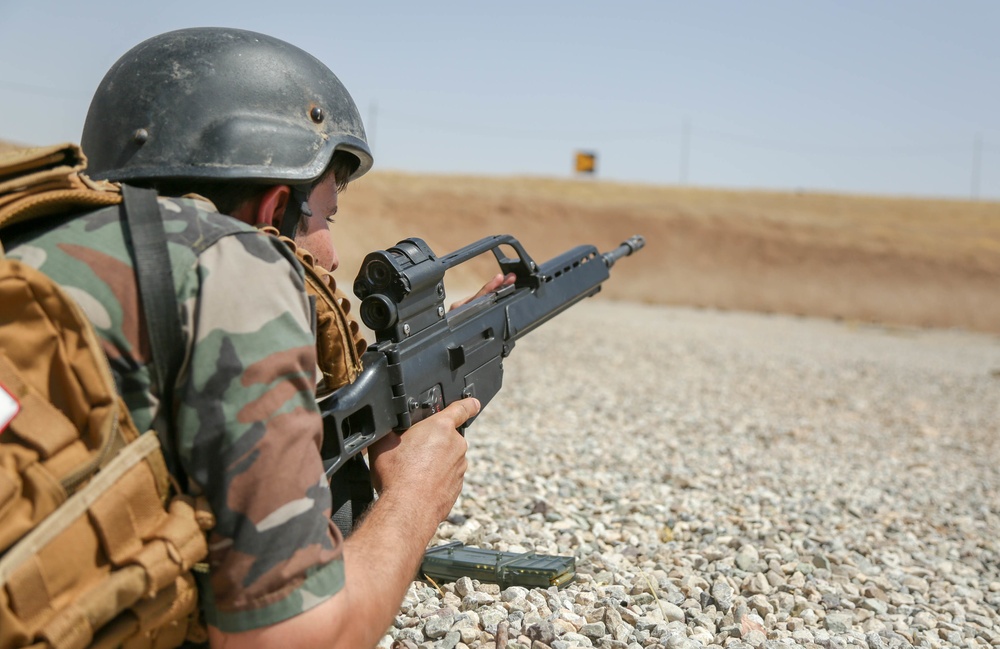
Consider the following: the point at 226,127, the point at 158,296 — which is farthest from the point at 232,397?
the point at 226,127

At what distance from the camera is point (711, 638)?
3365 millimetres

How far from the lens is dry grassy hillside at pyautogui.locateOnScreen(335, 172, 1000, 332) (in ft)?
96.0

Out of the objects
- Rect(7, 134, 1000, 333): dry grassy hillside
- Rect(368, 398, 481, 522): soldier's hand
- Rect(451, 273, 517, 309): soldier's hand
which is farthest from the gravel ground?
Rect(7, 134, 1000, 333): dry grassy hillside

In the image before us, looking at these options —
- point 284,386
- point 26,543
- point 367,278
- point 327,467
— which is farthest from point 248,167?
point 26,543

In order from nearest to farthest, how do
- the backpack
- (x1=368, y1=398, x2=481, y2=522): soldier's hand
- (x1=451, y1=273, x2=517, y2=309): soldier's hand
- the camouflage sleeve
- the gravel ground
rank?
1. the backpack
2. the camouflage sleeve
3. (x1=368, y1=398, x2=481, y2=522): soldier's hand
4. the gravel ground
5. (x1=451, y1=273, x2=517, y2=309): soldier's hand

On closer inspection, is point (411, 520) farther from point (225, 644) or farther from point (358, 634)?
point (225, 644)

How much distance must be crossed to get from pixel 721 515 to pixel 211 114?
3714 millimetres

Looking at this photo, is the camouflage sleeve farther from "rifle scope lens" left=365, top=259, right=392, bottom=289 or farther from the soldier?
"rifle scope lens" left=365, top=259, right=392, bottom=289

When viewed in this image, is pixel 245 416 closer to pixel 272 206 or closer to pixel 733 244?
pixel 272 206

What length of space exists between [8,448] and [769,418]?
911 centimetres

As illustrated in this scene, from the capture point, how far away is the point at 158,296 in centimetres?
169

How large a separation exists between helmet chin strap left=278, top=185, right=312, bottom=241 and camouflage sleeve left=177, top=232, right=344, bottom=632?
810mm

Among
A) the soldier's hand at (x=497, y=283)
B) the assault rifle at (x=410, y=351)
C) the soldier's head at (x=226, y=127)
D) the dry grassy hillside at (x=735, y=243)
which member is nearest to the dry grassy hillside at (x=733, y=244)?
the dry grassy hillside at (x=735, y=243)

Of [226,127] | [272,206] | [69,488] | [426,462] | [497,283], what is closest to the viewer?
[69,488]
